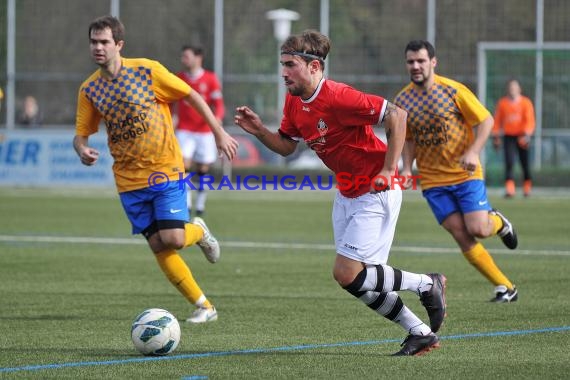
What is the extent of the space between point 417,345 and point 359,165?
118cm

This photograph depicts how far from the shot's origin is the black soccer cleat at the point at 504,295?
988cm

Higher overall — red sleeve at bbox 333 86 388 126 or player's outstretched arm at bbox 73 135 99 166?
red sleeve at bbox 333 86 388 126

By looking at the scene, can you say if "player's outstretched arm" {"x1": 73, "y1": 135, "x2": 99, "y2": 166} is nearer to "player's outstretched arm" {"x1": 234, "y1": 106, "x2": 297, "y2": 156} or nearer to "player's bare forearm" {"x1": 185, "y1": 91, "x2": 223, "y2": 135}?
"player's bare forearm" {"x1": 185, "y1": 91, "x2": 223, "y2": 135}

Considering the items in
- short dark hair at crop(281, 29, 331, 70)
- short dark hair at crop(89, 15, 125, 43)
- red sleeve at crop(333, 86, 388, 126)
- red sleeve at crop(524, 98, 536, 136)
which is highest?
short dark hair at crop(89, 15, 125, 43)

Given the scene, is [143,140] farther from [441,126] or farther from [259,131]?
[441,126]

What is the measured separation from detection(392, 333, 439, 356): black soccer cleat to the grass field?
0.07 m

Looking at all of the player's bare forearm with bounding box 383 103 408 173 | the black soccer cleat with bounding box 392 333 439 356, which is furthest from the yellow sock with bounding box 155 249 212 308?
the player's bare forearm with bounding box 383 103 408 173

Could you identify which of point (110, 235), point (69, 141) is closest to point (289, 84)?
point (110, 235)

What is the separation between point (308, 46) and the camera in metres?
7.39

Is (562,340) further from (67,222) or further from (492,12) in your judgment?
(492,12)

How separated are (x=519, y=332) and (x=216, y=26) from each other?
78.7 ft

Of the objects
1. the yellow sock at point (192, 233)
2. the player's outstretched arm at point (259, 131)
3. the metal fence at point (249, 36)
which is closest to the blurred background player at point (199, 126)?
the yellow sock at point (192, 233)

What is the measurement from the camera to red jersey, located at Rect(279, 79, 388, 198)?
7367 millimetres

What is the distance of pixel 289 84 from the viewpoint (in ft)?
24.3
